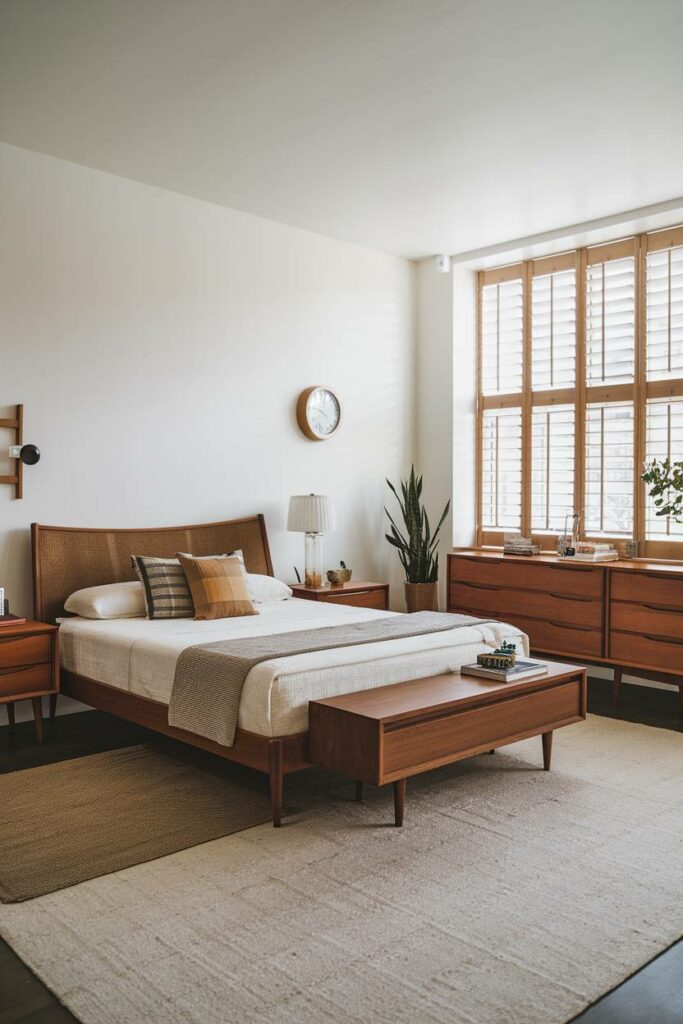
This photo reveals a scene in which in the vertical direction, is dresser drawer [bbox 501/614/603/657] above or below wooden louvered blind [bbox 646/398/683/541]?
below

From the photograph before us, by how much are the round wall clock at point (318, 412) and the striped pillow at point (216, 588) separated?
153cm

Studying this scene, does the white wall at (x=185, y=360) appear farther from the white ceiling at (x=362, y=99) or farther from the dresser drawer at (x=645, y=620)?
the dresser drawer at (x=645, y=620)

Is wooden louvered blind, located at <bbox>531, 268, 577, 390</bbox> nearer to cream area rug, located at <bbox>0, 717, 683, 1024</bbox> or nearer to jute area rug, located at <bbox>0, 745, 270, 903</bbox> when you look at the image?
cream area rug, located at <bbox>0, 717, 683, 1024</bbox>

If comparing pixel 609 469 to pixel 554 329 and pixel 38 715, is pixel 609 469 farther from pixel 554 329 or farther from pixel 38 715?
pixel 38 715

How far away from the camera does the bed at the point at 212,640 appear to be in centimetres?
314

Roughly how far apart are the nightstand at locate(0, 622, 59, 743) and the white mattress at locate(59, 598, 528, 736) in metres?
0.15

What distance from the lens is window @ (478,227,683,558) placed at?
18.1 feet

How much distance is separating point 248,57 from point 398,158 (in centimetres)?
127

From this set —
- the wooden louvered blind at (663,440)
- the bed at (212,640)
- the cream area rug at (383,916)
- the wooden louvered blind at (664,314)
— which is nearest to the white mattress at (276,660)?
the bed at (212,640)

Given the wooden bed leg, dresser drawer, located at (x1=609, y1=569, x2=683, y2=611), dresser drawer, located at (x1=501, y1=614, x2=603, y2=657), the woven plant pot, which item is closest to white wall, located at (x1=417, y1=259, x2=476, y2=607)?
the woven plant pot

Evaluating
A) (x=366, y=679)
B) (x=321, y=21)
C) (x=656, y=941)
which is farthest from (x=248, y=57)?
(x=656, y=941)

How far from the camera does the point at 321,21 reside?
3.19m

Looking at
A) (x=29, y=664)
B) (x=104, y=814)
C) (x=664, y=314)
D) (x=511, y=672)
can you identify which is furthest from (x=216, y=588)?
(x=664, y=314)

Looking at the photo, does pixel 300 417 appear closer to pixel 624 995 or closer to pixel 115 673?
pixel 115 673
